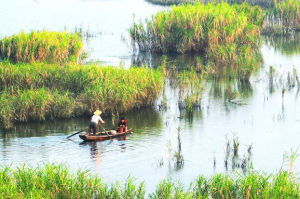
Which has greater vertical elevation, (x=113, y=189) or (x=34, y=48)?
(x=34, y=48)

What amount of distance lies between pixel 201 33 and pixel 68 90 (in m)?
13.9

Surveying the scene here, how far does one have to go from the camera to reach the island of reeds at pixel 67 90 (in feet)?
72.9

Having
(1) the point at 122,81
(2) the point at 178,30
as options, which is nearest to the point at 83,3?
(2) the point at 178,30

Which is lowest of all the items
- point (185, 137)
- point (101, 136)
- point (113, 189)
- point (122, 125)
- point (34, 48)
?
point (113, 189)

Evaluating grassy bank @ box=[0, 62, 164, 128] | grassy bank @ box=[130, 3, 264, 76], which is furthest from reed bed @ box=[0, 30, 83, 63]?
grassy bank @ box=[130, 3, 264, 76]

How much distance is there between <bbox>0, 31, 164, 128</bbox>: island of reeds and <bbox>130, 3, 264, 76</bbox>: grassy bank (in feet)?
33.6

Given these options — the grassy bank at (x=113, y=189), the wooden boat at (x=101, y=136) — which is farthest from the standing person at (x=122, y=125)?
the grassy bank at (x=113, y=189)

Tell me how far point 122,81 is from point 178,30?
13126mm

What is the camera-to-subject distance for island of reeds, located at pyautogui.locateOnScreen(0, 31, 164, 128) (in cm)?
2223

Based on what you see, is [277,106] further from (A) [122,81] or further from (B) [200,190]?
(B) [200,190]

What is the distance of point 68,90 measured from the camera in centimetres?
2408

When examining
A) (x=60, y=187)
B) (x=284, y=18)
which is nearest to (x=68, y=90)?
(x=60, y=187)

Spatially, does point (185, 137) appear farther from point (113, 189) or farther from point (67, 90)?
point (113, 189)

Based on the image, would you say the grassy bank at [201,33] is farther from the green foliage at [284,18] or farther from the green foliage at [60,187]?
the green foliage at [60,187]
